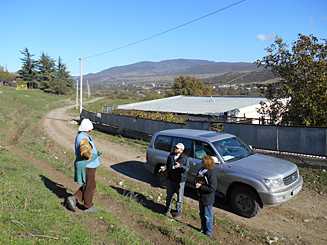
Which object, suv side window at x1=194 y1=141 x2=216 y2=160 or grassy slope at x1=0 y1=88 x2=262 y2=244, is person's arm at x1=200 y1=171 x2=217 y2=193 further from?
suv side window at x1=194 y1=141 x2=216 y2=160

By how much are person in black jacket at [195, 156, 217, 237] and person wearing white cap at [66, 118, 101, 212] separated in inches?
81.8

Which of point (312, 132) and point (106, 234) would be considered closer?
point (106, 234)

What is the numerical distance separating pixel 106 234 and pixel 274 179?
4084 mm

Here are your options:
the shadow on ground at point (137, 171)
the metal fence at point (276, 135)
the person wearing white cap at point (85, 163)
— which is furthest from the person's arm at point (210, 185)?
the metal fence at point (276, 135)

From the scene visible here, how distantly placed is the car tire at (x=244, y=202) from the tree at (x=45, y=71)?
8838 centimetres

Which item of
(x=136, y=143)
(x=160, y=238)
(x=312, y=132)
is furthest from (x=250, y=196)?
(x=136, y=143)

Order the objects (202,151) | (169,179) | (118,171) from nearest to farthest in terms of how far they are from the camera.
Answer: (169,179), (202,151), (118,171)

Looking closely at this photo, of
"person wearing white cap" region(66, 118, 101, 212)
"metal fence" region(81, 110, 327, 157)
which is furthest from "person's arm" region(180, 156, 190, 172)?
"metal fence" region(81, 110, 327, 157)

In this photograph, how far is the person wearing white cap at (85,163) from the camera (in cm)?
748

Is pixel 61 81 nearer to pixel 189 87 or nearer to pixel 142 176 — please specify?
pixel 189 87

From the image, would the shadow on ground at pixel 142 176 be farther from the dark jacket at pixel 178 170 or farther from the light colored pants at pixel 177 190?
the dark jacket at pixel 178 170

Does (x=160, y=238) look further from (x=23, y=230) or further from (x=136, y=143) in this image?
(x=136, y=143)

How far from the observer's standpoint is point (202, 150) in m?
10.4

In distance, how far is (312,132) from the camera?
1549 cm
